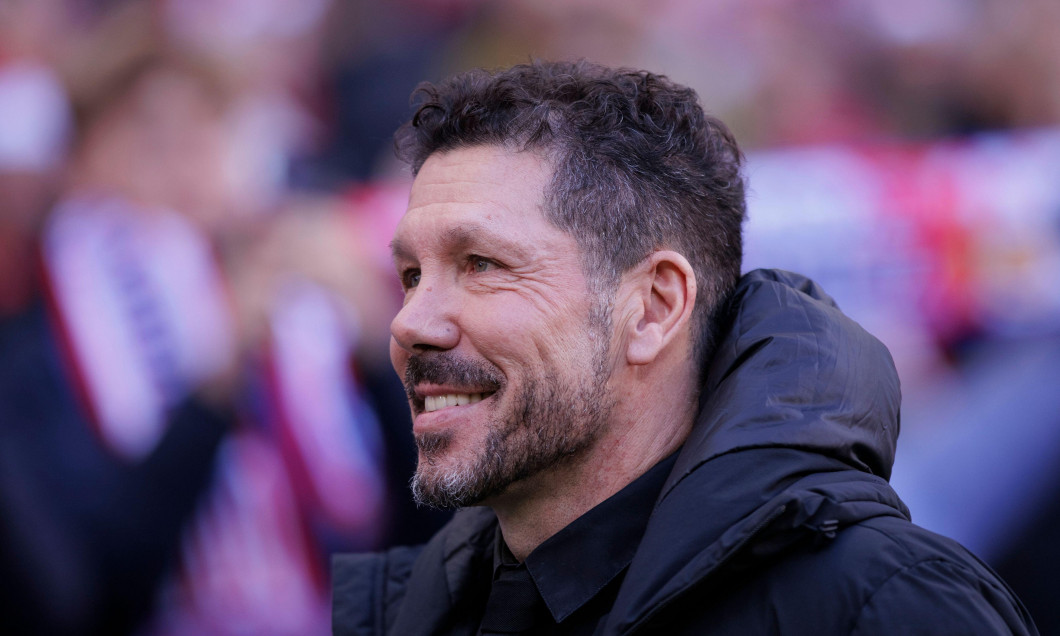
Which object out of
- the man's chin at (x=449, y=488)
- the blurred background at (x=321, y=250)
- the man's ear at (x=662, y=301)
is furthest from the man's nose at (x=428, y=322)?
the blurred background at (x=321, y=250)

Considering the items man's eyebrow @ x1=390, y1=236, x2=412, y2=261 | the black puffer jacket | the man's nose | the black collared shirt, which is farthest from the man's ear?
man's eyebrow @ x1=390, y1=236, x2=412, y2=261

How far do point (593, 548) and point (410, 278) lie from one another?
0.69 m

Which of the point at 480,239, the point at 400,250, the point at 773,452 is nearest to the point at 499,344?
the point at 480,239

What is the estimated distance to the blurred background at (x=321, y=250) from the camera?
11.1 feet

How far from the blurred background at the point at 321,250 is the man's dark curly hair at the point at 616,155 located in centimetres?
155

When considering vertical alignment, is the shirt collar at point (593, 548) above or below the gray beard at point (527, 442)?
below

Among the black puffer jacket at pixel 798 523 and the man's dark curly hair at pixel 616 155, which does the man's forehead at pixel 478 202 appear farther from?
the black puffer jacket at pixel 798 523

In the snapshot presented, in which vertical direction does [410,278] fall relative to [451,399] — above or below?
above

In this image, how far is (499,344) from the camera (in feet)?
5.69

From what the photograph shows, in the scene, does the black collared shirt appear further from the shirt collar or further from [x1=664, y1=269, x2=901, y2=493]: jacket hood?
[x1=664, y1=269, x2=901, y2=493]: jacket hood

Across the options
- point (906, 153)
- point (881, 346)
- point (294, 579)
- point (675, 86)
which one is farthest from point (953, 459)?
point (294, 579)

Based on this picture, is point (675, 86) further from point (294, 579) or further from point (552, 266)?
point (294, 579)

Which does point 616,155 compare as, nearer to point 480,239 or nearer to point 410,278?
point 480,239

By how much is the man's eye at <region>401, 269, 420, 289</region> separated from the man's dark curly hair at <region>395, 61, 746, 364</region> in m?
0.27
